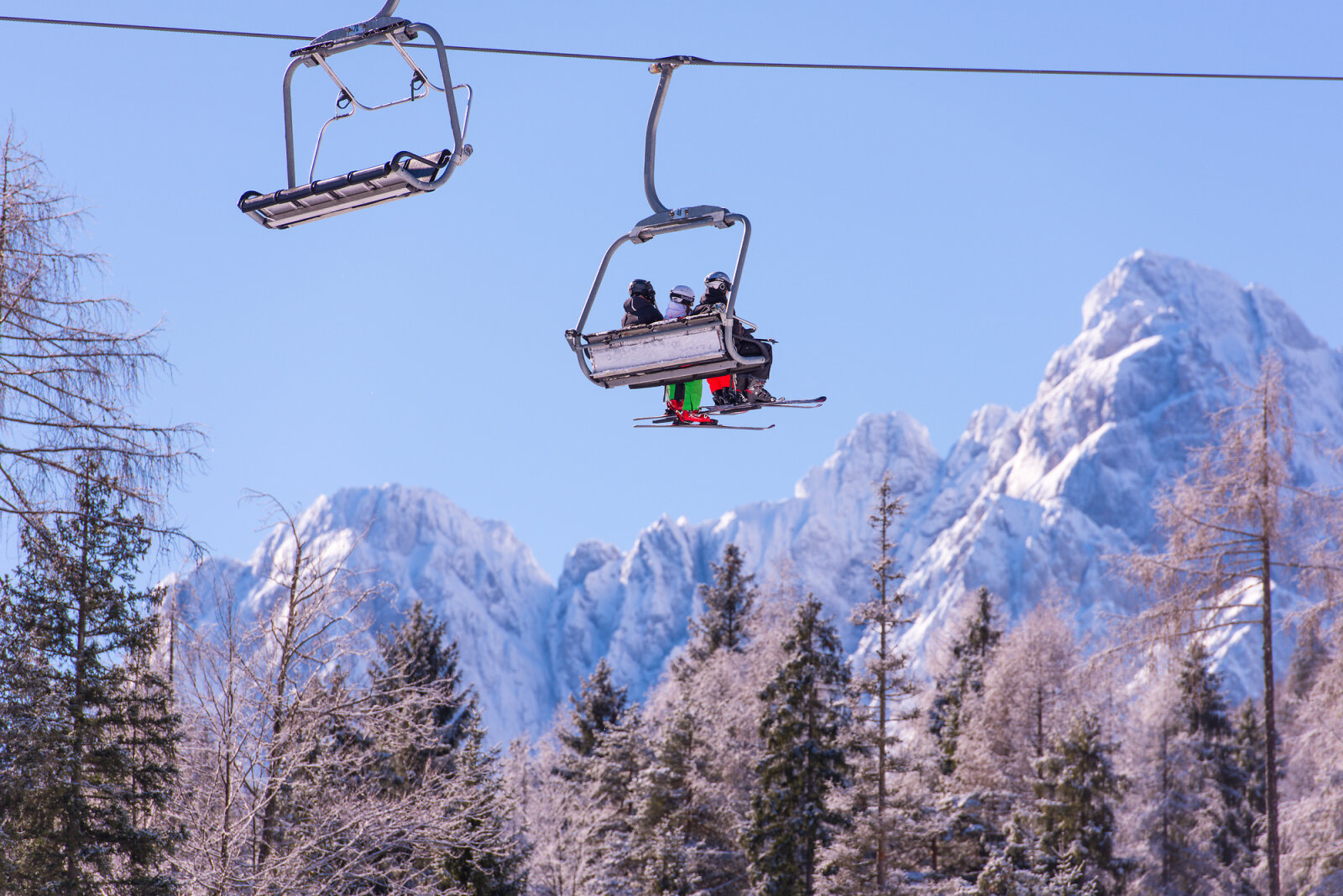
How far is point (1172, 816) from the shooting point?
4788 cm

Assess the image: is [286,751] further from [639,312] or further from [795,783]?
[795,783]

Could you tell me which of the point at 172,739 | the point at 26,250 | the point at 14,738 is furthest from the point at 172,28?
the point at 172,739

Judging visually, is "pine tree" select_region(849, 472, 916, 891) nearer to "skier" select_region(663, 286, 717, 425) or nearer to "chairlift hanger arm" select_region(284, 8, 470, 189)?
"skier" select_region(663, 286, 717, 425)

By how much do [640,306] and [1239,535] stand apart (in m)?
15.1

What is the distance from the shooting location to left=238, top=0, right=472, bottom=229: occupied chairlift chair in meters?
8.58

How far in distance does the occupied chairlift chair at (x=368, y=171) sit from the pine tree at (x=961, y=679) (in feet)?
131

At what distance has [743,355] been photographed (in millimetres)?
11336

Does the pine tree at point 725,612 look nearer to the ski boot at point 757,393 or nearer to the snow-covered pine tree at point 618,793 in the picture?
the snow-covered pine tree at point 618,793

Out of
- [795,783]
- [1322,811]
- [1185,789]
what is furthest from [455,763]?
[1185,789]

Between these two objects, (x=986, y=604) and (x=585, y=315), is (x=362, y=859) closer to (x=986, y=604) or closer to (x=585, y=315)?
(x=585, y=315)

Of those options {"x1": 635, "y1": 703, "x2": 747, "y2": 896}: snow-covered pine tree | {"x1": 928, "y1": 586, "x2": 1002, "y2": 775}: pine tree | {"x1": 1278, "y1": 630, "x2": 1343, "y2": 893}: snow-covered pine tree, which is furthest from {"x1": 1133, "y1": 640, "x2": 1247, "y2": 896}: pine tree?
{"x1": 1278, "y1": 630, "x2": 1343, "y2": 893}: snow-covered pine tree

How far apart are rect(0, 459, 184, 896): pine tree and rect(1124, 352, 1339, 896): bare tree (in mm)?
15848

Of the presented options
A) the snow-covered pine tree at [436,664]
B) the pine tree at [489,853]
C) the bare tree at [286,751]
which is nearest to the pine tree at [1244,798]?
the snow-covered pine tree at [436,664]

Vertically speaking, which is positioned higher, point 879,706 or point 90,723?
point 879,706
